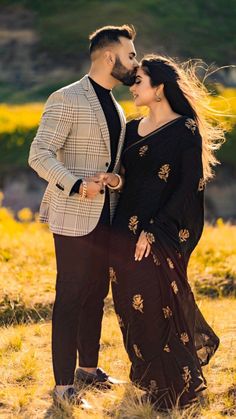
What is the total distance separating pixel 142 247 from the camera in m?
4.76

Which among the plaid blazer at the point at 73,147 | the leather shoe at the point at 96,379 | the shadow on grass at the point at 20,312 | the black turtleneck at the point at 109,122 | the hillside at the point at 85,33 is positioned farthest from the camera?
the hillside at the point at 85,33

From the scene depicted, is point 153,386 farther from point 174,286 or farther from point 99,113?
point 99,113

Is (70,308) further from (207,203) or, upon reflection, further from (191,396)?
(207,203)

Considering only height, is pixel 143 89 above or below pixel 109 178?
above

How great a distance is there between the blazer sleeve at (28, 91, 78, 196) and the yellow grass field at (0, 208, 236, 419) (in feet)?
4.68

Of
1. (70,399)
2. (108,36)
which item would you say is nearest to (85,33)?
(108,36)

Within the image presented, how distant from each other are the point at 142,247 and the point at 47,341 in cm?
217

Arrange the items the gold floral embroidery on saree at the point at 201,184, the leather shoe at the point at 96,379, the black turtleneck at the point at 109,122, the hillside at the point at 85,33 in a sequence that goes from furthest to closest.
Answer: the hillside at the point at 85,33 < the leather shoe at the point at 96,379 < the black turtleneck at the point at 109,122 < the gold floral embroidery on saree at the point at 201,184

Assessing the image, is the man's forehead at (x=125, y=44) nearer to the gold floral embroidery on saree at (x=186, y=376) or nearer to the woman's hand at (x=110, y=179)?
the woman's hand at (x=110, y=179)

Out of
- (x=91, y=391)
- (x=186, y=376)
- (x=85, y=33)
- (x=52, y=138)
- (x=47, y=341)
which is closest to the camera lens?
(x=52, y=138)

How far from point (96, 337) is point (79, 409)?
664 mm

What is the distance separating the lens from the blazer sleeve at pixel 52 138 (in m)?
4.64

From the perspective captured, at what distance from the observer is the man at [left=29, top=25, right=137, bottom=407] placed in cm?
473

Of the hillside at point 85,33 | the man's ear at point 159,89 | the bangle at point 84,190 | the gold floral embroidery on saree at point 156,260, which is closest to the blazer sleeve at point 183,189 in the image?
the gold floral embroidery on saree at point 156,260
